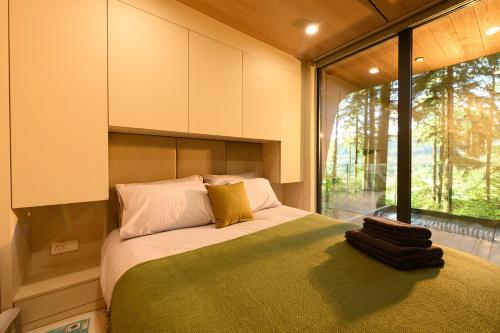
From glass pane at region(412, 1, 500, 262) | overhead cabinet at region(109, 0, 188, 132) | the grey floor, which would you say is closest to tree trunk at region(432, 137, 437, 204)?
glass pane at region(412, 1, 500, 262)

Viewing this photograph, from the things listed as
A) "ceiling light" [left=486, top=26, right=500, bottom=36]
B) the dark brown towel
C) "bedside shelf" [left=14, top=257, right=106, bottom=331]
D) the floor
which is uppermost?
"ceiling light" [left=486, top=26, right=500, bottom=36]

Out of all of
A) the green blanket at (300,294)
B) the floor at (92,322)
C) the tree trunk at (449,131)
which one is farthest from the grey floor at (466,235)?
the floor at (92,322)

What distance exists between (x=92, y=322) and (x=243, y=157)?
1.92 metres

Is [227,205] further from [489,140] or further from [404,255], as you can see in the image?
[489,140]

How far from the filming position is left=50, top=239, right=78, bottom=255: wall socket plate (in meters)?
1.56

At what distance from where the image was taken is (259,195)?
2.13 metres

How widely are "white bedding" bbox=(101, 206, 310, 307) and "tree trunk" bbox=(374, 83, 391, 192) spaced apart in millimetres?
1295

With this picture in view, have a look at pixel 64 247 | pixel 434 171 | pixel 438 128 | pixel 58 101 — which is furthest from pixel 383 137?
pixel 64 247

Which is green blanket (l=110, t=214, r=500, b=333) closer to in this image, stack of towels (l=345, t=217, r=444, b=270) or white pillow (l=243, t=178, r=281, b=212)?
stack of towels (l=345, t=217, r=444, b=270)

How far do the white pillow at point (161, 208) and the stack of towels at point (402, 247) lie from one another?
1131 mm

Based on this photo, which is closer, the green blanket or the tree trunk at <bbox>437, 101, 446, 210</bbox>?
the green blanket

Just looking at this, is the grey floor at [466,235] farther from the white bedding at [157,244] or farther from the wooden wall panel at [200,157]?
the wooden wall panel at [200,157]

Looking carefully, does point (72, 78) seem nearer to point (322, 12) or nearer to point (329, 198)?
point (322, 12)

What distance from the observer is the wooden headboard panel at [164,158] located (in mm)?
1765
